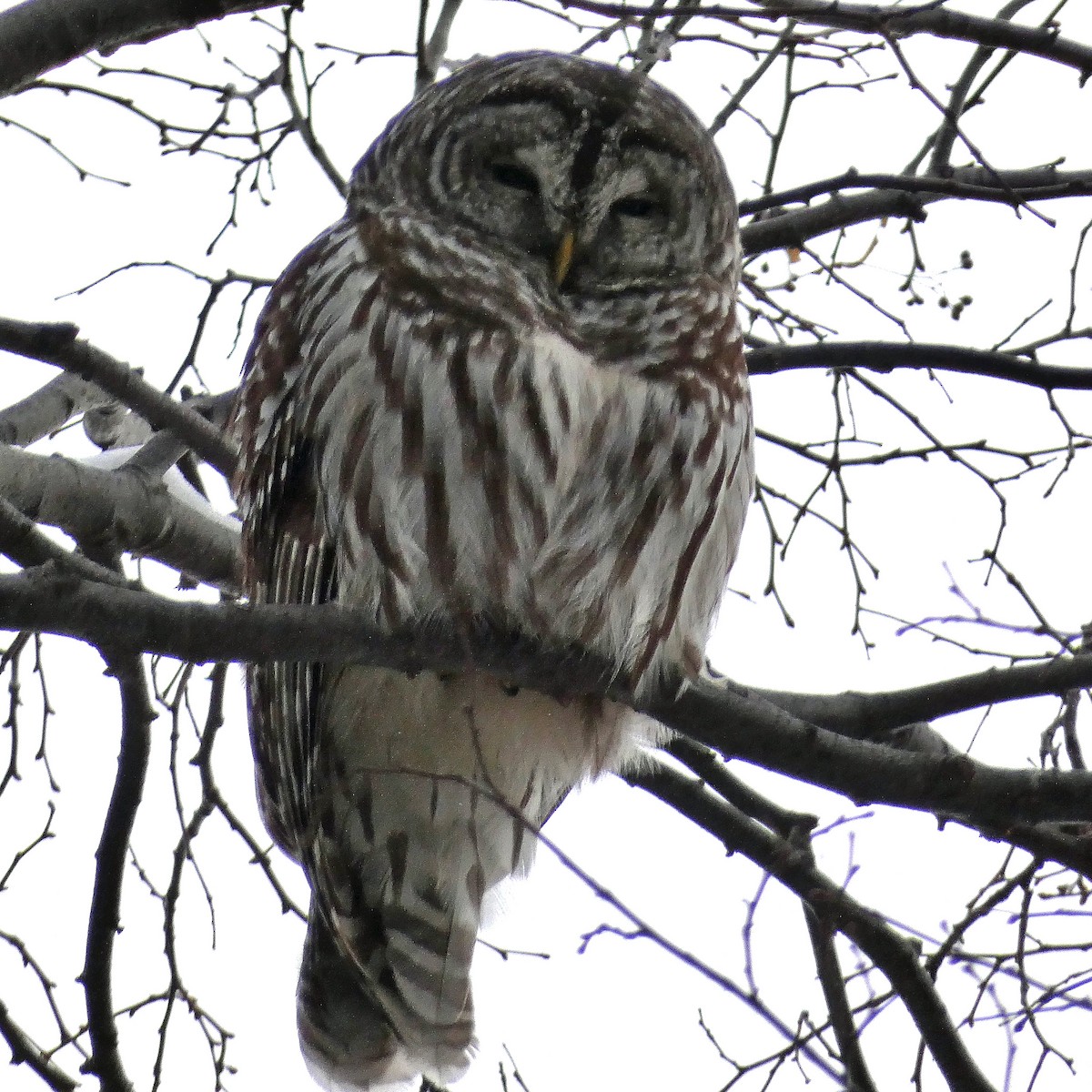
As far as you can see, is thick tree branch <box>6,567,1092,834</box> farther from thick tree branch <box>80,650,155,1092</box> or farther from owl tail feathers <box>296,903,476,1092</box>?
owl tail feathers <box>296,903,476,1092</box>

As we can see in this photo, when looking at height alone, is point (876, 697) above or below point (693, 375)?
below

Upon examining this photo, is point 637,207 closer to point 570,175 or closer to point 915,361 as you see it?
point 570,175

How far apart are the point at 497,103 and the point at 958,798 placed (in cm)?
217

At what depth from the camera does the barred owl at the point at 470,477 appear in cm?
321

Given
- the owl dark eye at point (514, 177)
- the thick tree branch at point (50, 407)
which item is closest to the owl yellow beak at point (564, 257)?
the owl dark eye at point (514, 177)

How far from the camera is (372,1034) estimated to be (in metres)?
3.77

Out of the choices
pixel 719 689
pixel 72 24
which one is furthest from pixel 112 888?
pixel 72 24

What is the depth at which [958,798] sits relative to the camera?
8.94 ft

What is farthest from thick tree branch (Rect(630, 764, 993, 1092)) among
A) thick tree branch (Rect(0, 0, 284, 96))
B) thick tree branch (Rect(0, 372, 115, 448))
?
thick tree branch (Rect(0, 372, 115, 448))

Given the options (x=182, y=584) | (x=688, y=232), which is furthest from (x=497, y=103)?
(x=182, y=584)

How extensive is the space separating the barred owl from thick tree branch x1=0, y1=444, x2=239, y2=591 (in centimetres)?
34

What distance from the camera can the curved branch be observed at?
3.78 m

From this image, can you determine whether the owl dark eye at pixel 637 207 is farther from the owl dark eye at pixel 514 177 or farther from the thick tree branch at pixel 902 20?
the thick tree branch at pixel 902 20

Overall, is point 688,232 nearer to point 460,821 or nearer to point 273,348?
point 273,348
